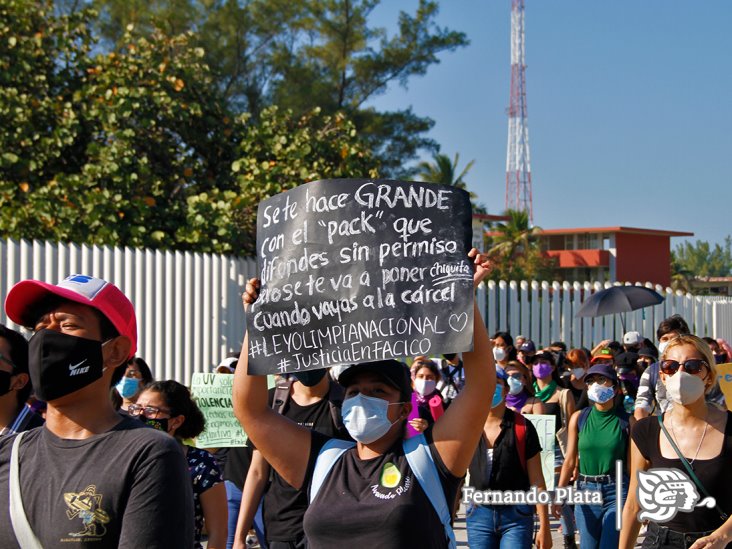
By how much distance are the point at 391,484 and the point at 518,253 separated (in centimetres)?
3862

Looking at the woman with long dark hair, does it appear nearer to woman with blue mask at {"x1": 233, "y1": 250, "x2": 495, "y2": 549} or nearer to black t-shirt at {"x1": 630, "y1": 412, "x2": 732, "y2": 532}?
woman with blue mask at {"x1": 233, "y1": 250, "x2": 495, "y2": 549}

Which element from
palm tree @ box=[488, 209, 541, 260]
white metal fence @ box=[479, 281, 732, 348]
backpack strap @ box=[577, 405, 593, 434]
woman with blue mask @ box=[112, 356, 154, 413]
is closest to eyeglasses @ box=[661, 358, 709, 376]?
backpack strap @ box=[577, 405, 593, 434]

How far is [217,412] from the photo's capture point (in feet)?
28.2

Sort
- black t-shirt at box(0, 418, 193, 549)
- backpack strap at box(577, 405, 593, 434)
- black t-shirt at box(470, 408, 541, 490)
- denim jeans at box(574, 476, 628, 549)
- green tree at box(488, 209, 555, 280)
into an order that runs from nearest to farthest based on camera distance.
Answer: black t-shirt at box(0, 418, 193, 549)
black t-shirt at box(470, 408, 541, 490)
denim jeans at box(574, 476, 628, 549)
backpack strap at box(577, 405, 593, 434)
green tree at box(488, 209, 555, 280)

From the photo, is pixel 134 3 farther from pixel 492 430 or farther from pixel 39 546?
pixel 39 546

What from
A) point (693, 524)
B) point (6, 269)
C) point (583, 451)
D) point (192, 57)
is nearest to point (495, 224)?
point (192, 57)

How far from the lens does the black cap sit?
402cm

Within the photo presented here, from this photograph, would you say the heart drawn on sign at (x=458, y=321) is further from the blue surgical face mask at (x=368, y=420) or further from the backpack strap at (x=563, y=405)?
the backpack strap at (x=563, y=405)

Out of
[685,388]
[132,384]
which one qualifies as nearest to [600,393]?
[685,388]

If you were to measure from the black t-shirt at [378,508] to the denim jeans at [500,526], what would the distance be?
2.95m

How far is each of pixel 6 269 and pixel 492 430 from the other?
741 cm

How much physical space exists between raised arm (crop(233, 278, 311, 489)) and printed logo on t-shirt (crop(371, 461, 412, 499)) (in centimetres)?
34

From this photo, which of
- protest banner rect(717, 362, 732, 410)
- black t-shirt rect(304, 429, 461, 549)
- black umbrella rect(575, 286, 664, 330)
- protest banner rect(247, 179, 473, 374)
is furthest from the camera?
black umbrella rect(575, 286, 664, 330)

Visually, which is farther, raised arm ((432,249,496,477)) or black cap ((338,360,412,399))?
black cap ((338,360,412,399))
